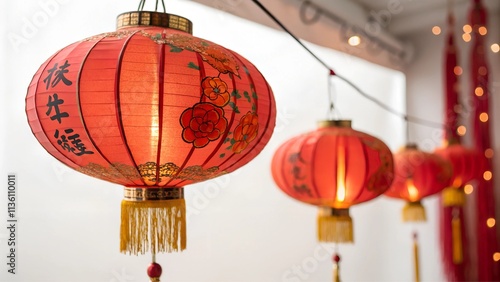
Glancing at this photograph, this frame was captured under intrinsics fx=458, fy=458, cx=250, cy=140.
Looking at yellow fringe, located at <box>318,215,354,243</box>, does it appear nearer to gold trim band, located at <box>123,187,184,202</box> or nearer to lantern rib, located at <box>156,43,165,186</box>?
gold trim band, located at <box>123,187,184,202</box>

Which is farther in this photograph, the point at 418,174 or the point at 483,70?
the point at 483,70

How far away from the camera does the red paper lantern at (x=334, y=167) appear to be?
4.41ft

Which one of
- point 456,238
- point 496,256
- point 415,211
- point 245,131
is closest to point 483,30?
point 456,238

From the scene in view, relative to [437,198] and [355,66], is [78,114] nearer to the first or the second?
[355,66]

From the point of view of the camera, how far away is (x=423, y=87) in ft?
12.3

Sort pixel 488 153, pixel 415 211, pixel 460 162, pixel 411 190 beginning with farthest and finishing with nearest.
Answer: pixel 488 153, pixel 460 162, pixel 415 211, pixel 411 190

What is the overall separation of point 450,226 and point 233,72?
302 centimetres

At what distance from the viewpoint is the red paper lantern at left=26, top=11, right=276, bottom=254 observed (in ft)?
2.29

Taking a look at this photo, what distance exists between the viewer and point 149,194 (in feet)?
2.74

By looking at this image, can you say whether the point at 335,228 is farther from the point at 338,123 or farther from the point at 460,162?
the point at 460,162

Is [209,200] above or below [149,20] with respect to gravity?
below

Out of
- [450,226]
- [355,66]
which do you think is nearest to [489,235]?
[450,226]

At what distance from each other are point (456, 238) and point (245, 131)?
2.92 metres

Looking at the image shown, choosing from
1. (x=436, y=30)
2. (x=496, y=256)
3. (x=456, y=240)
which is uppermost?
(x=436, y=30)
